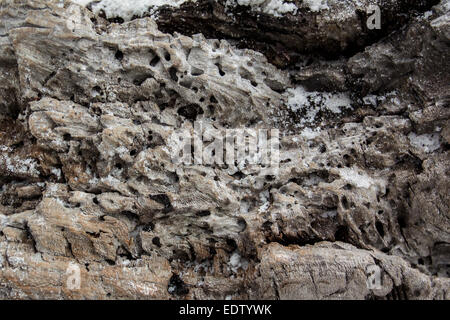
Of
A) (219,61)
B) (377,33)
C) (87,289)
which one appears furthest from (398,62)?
(87,289)

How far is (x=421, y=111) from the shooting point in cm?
616

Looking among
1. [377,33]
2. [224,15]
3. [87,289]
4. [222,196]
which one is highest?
[224,15]

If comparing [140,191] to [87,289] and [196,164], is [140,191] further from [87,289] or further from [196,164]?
Answer: [87,289]

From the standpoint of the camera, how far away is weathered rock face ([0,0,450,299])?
541cm

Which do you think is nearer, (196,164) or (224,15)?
(196,164)

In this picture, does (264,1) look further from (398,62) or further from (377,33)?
(398,62)

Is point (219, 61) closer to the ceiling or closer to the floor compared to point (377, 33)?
closer to the floor

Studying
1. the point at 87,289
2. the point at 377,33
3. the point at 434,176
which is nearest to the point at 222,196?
the point at 87,289

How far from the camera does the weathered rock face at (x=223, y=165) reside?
5.41 m

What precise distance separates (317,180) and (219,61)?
2809mm

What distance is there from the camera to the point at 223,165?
6172mm

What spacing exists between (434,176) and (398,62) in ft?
7.03

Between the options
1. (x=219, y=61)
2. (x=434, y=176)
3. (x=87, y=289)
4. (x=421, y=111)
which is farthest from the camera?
(x=219, y=61)

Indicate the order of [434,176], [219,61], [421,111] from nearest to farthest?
[434,176], [421,111], [219,61]
